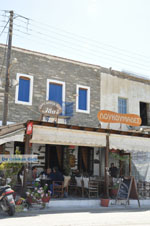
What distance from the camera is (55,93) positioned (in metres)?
17.0

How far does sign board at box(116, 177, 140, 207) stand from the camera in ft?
37.2

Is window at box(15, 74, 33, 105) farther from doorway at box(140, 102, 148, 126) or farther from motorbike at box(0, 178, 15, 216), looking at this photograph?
doorway at box(140, 102, 148, 126)

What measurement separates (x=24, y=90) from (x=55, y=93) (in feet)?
6.25

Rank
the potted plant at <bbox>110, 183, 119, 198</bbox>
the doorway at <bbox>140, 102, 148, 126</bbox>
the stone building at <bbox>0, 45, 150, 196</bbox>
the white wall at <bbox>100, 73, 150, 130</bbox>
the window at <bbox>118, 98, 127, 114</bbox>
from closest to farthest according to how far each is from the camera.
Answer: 1. the potted plant at <bbox>110, 183, 119, 198</bbox>
2. the stone building at <bbox>0, 45, 150, 196</bbox>
3. the white wall at <bbox>100, 73, 150, 130</bbox>
4. the window at <bbox>118, 98, 127, 114</bbox>
5. the doorway at <bbox>140, 102, 148, 126</bbox>

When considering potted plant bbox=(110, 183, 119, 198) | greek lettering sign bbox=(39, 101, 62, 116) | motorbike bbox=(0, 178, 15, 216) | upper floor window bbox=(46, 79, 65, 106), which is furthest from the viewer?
upper floor window bbox=(46, 79, 65, 106)

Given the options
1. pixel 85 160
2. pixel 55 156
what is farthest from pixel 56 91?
pixel 85 160

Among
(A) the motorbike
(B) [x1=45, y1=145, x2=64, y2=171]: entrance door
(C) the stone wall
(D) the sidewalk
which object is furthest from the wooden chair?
(C) the stone wall

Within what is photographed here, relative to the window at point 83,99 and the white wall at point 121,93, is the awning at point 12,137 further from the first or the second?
the white wall at point 121,93

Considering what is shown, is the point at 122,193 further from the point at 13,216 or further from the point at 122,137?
the point at 13,216

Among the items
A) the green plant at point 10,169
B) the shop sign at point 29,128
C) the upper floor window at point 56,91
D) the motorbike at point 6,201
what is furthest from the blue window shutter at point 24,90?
the motorbike at point 6,201

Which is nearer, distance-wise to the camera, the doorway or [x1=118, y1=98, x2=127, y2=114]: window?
[x1=118, y1=98, x2=127, y2=114]: window

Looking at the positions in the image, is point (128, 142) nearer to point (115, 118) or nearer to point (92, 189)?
point (115, 118)

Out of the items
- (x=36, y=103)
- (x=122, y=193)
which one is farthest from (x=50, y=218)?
(x=36, y=103)

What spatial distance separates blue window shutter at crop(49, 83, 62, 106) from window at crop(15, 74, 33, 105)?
127cm
